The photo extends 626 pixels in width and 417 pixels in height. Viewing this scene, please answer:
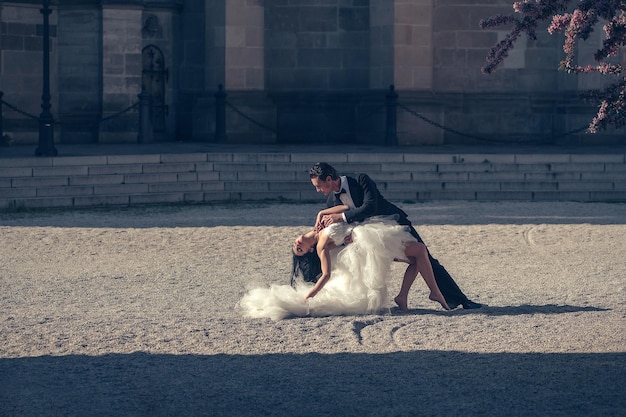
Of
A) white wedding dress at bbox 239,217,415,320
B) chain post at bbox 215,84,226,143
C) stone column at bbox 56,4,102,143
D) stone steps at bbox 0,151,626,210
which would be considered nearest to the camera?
white wedding dress at bbox 239,217,415,320

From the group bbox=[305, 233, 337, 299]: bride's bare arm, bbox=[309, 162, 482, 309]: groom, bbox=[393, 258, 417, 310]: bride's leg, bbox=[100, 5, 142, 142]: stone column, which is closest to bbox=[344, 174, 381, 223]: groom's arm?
bbox=[309, 162, 482, 309]: groom

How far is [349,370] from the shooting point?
7.71 m

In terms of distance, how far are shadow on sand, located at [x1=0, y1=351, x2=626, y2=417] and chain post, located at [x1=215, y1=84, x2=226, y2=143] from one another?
17.2 metres

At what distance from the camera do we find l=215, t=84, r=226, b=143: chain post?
989 inches

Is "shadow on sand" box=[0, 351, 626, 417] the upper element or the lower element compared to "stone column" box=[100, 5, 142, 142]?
lower

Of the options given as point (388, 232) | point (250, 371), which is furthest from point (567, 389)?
point (388, 232)

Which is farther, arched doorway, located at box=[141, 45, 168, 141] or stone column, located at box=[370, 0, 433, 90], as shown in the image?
arched doorway, located at box=[141, 45, 168, 141]

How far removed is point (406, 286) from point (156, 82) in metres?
18.0

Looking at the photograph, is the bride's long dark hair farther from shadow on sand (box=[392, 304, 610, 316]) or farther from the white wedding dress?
shadow on sand (box=[392, 304, 610, 316])

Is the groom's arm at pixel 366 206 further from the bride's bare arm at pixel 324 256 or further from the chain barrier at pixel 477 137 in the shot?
the chain barrier at pixel 477 137

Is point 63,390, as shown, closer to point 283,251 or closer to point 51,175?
point 283,251

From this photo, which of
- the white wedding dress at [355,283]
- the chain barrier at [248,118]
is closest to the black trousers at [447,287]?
the white wedding dress at [355,283]

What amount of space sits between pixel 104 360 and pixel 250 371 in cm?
109

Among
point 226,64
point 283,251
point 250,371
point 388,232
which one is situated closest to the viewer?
point 250,371
